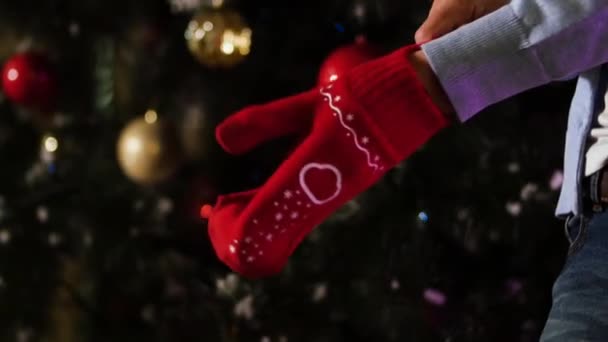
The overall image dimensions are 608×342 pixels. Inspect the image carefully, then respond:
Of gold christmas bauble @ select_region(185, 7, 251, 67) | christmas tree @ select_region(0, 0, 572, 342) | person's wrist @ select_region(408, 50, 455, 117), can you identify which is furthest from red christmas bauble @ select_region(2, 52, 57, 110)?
person's wrist @ select_region(408, 50, 455, 117)

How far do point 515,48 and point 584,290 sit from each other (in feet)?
0.66

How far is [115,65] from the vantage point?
4.53ft

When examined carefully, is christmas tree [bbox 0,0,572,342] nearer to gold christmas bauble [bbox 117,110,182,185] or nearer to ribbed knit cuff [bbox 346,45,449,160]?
gold christmas bauble [bbox 117,110,182,185]

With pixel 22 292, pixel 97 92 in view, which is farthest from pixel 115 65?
pixel 22 292

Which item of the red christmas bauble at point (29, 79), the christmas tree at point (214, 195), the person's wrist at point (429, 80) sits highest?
the red christmas bauble at point (29, 79)

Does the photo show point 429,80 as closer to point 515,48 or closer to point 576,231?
point 515,48

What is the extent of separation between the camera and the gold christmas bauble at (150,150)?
126 centimetres

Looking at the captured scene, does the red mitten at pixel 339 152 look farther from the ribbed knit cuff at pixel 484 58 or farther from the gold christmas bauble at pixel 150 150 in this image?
the gold christmas bauble at pixel 150 150

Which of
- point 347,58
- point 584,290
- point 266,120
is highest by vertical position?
point 266,120

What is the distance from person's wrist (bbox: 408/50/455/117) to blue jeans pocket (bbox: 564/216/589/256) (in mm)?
176

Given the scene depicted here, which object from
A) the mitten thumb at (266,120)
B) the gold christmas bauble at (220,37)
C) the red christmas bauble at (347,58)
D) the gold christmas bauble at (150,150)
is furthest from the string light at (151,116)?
the mitten thumb at (266,120)

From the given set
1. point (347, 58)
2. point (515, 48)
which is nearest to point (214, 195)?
point (347, 58)

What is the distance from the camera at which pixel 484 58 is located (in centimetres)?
59

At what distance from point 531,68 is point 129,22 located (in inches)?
35.8
